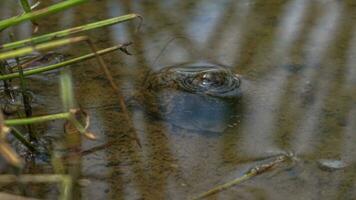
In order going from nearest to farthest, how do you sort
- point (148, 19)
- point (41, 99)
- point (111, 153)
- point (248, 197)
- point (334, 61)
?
point (248, 197) → point (111, 153) → point (41, 99) → point (334, 61) → point (148, 19)

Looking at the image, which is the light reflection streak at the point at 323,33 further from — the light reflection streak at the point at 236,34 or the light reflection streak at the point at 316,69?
the light reflection streak at the point at 236,34

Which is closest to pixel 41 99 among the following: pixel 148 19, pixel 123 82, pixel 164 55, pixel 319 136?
pixel 123 82

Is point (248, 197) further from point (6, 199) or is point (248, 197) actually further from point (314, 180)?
point (6, 199)

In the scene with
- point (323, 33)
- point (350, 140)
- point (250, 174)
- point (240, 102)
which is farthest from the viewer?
point (323, 33)

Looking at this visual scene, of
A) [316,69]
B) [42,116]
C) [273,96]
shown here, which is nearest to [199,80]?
[273,96]

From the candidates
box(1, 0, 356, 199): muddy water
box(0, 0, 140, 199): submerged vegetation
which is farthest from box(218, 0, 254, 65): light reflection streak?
box(0, 0, 140, 199): submerged vegetation

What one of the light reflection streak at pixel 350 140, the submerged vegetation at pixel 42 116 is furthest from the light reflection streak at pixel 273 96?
the submerged vegetation at pixel 42 116

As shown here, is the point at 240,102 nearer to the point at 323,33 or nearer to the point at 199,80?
the point at 199,80
